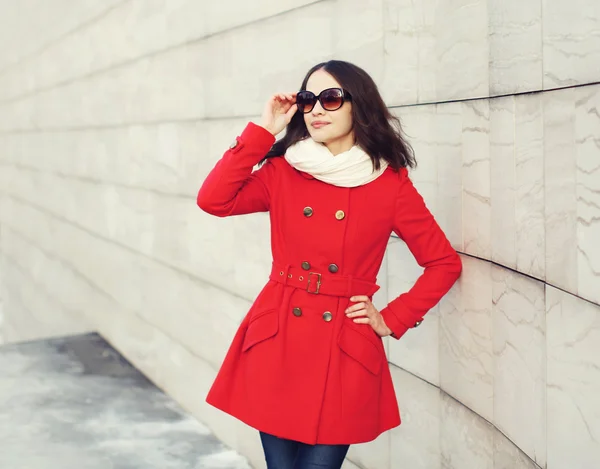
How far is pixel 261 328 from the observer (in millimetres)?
3094

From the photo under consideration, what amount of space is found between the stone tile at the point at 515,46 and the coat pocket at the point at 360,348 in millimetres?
873

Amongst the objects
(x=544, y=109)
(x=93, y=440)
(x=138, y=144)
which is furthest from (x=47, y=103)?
(x=544, y=109)

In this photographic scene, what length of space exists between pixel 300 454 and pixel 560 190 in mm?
1181

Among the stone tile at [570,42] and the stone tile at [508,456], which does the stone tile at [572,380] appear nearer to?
the stone tile at [508,456]

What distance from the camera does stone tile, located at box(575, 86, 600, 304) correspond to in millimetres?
2412

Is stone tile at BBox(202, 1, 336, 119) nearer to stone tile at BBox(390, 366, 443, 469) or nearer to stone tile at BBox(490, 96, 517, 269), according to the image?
stone tile at BBox(490, 96, 517, 269)

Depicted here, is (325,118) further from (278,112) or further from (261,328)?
(261,328)

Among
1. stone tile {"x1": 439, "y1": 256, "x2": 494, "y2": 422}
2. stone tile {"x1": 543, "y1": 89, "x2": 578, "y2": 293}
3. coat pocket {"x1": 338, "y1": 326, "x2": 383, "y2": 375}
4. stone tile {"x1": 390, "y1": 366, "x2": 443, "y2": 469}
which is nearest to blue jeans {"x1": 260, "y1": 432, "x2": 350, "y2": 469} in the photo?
coat pocket {"x1": 338, "y1": 326, "x2": 383, "y2": 375}

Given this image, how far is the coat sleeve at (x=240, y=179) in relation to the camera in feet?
10.1

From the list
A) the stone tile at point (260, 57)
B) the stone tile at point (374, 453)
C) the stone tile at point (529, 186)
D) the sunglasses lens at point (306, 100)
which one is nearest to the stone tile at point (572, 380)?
the stone tile at point (529, 186)

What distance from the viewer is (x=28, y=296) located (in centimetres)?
1337

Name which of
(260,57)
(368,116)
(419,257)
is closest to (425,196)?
(419,257)

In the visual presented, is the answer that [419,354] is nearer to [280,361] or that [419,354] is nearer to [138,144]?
[280,361]

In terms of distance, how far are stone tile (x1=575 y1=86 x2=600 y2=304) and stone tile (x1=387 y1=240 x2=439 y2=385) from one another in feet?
3.80
